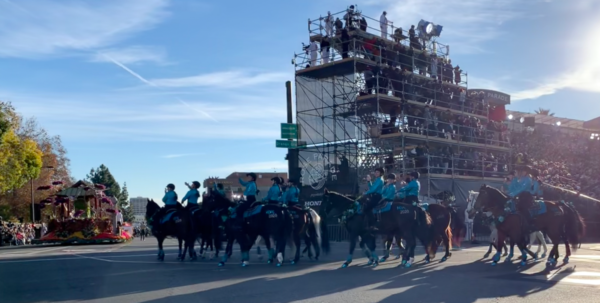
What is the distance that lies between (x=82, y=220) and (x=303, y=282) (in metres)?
25.3

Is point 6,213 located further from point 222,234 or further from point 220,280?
point 220,280

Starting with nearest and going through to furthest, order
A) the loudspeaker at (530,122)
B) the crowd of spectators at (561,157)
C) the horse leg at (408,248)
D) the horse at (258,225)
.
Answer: the horse leg at (408,248)
the horse at (258,225)
the crowd of spectators at (561,157)
the loudspeaker at (530,122)

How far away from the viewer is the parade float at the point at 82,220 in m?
35.0

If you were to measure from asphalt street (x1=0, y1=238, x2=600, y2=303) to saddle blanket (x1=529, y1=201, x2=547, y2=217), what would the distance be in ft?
4.66

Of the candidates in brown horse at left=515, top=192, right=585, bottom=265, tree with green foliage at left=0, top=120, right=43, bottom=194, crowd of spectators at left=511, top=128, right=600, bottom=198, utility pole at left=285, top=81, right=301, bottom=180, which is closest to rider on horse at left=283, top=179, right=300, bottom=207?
brown horse at left=515, top=192, right=585, bottom=265

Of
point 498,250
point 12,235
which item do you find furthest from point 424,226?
point 12,235

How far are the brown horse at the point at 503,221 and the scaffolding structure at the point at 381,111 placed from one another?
16487 millimetres

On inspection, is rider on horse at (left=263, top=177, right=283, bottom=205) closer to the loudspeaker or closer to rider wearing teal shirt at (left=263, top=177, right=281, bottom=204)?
rider wearing teal shirt at (left=263, top=177, right=281, bottom=204)

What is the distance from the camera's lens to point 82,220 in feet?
115

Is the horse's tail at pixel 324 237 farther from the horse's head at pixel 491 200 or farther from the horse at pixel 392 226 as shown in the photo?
the horse's head at pixel 491 200

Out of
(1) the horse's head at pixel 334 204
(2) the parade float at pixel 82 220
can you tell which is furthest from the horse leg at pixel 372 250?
(2) the parade float at pixel 82 220

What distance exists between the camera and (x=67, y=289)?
42.0ft

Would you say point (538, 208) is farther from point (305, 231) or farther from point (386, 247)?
point (305, 231)

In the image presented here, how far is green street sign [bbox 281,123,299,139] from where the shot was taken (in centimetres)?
3866
